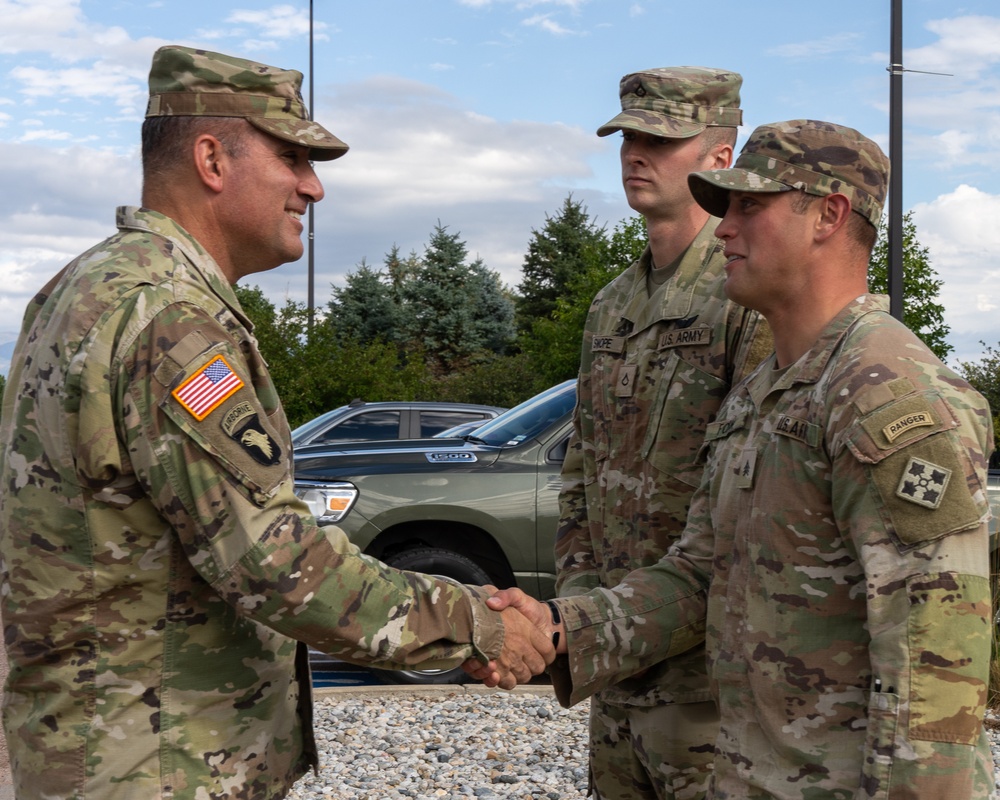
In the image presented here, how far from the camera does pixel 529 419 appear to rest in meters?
8.23

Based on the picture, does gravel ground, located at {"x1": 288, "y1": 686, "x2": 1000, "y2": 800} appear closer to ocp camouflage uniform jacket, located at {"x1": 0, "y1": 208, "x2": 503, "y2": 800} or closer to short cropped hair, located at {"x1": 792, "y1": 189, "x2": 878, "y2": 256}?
ocp camouflage uniform jacket, located at {"x1": 0, "y1": 208, "x2": 503, "y2": 800}

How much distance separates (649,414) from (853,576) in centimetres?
115

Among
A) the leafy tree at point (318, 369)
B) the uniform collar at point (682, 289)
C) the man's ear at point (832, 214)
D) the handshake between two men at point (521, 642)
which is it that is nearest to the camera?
the man's ear at point (832, 214)

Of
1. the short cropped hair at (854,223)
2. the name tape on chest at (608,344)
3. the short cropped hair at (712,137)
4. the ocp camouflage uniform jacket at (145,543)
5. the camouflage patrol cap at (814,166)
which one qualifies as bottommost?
the ocp camouflage uniform jacket at (145,543)

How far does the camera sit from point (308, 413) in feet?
76.6

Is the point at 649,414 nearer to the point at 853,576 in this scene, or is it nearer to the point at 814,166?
the point at 814,166

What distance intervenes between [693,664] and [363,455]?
5.15 metres

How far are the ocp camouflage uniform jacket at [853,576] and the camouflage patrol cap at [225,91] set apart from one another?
1.34 meters

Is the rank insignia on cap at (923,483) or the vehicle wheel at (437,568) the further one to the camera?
the vehicle wheel at (437,568)

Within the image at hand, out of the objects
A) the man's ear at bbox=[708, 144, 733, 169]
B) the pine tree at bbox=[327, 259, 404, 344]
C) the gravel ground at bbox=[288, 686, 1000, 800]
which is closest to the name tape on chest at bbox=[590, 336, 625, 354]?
the man's ear at bbox=[708, 144, 733, 169]

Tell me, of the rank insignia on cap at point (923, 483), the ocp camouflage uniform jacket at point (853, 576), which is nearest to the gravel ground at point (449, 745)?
the ocp camouflage uniform jacket at point (853, 576)

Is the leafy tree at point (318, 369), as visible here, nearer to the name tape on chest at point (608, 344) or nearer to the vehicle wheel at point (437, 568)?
the vehicle wheel at point (437, 568)

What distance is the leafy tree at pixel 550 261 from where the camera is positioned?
146ft

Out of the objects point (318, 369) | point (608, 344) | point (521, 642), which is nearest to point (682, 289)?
point (608, 344)
